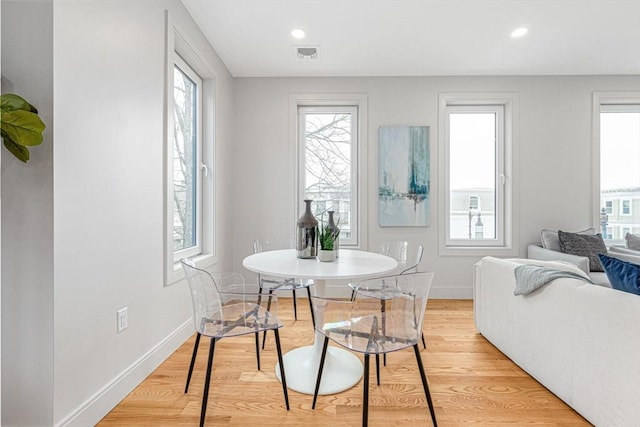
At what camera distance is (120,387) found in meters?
1.76

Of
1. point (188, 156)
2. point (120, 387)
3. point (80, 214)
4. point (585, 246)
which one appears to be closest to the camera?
point (80, 214)

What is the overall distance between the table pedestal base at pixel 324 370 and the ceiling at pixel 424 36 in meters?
2.45

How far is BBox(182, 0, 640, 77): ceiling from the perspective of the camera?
2.46 m

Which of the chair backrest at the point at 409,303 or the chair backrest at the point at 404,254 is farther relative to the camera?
the chair backrest at the point at 404,254

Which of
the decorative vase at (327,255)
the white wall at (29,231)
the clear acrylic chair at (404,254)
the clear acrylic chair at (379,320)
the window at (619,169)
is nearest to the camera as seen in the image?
the white wall at (29,231)

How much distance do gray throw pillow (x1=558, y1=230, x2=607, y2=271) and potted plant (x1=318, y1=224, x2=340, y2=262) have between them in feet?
8.25

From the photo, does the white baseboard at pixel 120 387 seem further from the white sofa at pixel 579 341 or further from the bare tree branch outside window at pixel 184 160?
the white sofa at pixel 579 341

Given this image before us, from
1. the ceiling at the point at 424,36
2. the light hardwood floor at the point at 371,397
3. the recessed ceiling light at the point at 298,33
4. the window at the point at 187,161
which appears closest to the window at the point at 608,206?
the ceiling at the point at 424,36

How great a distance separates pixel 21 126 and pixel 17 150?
0.11 m

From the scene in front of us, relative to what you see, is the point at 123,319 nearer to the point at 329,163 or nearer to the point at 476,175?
the point at 329,163

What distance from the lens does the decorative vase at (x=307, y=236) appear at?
6.81 ft

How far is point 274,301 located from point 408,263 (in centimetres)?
130

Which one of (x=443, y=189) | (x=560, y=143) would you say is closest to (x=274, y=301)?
(x=443, y=189)

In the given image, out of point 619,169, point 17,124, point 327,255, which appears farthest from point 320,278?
point 619,169
